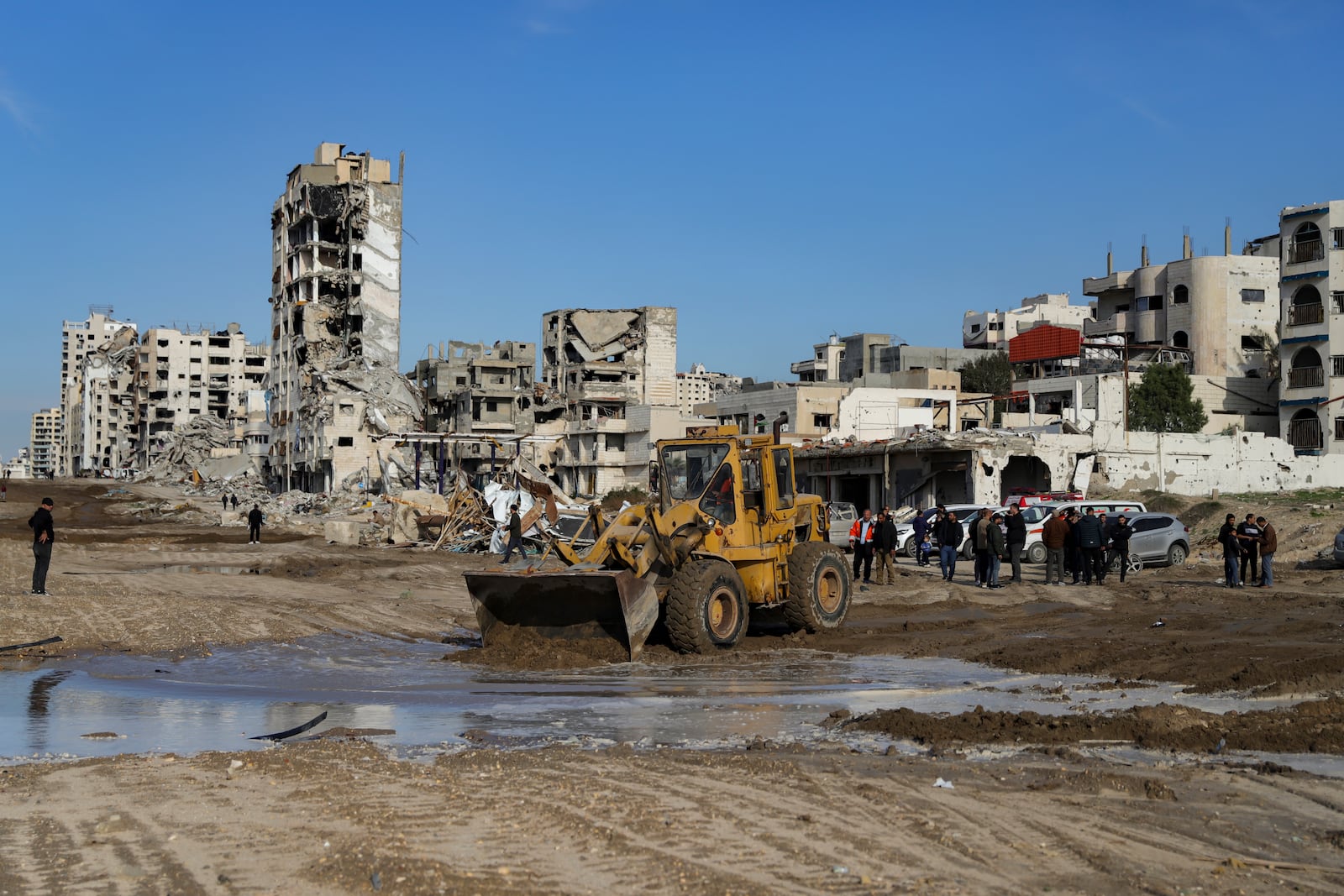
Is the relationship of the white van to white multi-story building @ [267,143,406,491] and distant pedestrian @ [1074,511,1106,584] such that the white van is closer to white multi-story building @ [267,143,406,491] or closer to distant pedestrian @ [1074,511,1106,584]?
distant pedestrian @ [1074,511,1106,584]

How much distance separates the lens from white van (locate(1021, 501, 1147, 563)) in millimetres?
32250

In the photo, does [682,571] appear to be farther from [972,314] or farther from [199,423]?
[199,423]

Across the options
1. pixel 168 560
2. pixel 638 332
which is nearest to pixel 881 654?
pixel 168 560

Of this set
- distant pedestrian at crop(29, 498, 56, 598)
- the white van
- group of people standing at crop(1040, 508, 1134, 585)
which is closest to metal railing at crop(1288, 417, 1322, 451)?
the white van

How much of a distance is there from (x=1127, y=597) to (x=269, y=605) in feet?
50.0

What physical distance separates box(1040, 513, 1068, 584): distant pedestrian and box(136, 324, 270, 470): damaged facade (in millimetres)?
135704

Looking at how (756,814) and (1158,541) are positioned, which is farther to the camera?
(1158,541)

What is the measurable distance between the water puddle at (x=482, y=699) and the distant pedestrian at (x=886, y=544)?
10.7m

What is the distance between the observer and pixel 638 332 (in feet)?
351

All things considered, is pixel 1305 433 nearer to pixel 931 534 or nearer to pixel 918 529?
pixel 918 529

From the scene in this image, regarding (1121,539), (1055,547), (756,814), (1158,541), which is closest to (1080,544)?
(1055,547)

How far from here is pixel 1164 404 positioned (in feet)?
207

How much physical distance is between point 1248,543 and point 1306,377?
37.2 metres

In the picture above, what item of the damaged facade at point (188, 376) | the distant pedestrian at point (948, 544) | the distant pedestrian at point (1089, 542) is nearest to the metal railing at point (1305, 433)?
the distant pedestrian at point (1089, 542)
